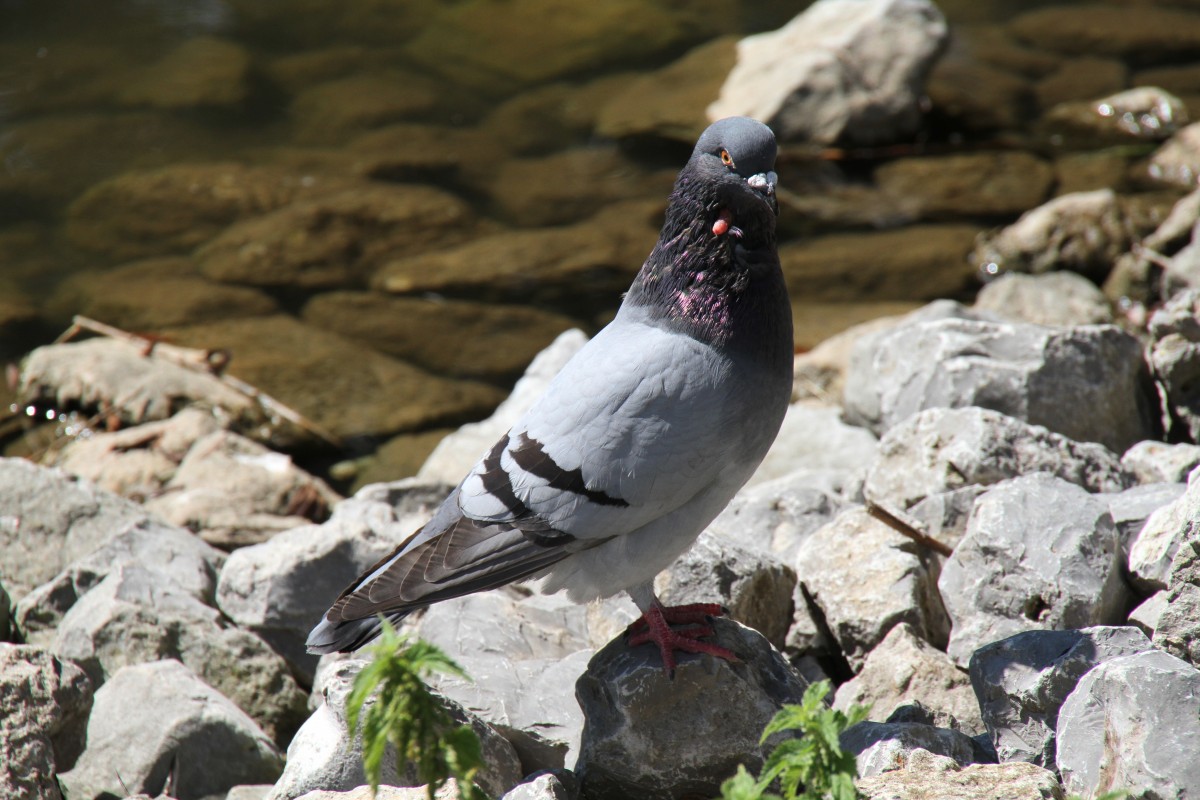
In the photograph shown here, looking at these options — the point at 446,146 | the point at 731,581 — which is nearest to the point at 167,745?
the point at 731,581

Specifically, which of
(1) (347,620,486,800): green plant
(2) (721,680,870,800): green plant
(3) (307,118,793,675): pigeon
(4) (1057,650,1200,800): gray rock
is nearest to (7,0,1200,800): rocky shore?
(4) (1057,650,1200,800): gray rock

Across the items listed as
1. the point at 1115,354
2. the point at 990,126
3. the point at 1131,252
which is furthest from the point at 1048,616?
the point at 990,126

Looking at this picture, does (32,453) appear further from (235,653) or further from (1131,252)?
(1131,252)

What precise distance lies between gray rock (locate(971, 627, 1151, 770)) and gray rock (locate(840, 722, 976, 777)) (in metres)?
0.13

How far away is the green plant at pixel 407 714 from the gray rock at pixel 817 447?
11.9ft

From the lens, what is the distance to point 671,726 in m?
3.57

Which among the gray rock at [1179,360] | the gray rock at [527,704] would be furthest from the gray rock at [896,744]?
the gray rock at [1179,360]

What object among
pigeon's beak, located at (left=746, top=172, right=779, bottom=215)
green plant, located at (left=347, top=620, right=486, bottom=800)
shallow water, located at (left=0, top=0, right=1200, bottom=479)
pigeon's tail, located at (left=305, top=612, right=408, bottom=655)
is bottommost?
shallow water, located at (left=0, top=0, right=1200, bottom=479)

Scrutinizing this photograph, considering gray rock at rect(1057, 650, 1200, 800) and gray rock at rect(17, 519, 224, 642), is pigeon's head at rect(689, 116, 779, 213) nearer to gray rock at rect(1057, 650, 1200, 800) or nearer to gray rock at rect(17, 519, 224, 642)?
gray rock at rect(1057, 650, 1200, 800)

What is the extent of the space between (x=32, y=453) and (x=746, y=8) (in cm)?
1056

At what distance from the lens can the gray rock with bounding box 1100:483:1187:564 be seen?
405cm

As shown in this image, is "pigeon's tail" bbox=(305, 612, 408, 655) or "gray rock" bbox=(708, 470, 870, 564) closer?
"pigeon's tail" bbox=(305, 612, 408, 655)

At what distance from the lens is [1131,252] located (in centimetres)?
841

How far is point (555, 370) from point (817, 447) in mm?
1573
